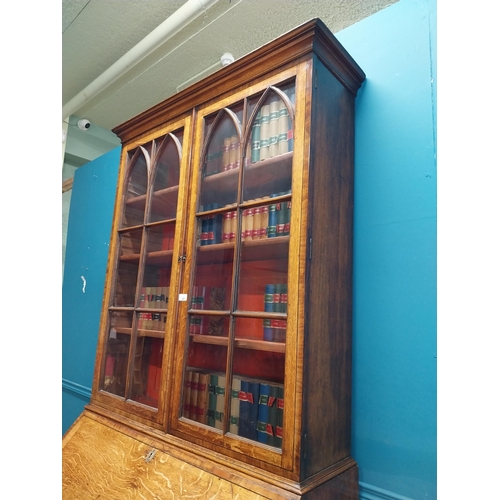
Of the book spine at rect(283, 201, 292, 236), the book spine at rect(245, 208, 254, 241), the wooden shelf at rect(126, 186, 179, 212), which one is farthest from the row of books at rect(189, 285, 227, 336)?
the wooden shelf at rect(126, 186, 179, 212)

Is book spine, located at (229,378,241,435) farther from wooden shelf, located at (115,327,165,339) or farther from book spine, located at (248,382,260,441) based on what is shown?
wooden shelf, located at (115,327,165,339)

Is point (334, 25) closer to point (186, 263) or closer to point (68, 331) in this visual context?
point (186, 263)

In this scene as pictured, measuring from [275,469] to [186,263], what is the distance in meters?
0.82

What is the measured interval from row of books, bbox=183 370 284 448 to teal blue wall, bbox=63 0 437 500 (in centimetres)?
36

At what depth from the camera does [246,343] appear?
1340 millimetres

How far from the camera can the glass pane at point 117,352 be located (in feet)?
5.86

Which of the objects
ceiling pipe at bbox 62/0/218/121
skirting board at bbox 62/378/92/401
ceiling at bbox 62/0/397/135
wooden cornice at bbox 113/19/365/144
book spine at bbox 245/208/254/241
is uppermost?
ceiling at bbox 62/0/397/135

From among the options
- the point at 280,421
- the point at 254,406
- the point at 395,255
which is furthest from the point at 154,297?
the point at 395,255

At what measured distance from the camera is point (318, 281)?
126cm

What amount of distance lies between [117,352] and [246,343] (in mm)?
820

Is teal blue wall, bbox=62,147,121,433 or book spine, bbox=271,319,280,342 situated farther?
teal blue wall, bbox=62,147,121,433

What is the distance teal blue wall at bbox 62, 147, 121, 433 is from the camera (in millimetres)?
2822

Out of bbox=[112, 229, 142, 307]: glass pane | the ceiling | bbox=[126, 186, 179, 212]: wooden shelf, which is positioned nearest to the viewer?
bbox=[126, 186, 179, 212]: wooden shelf
